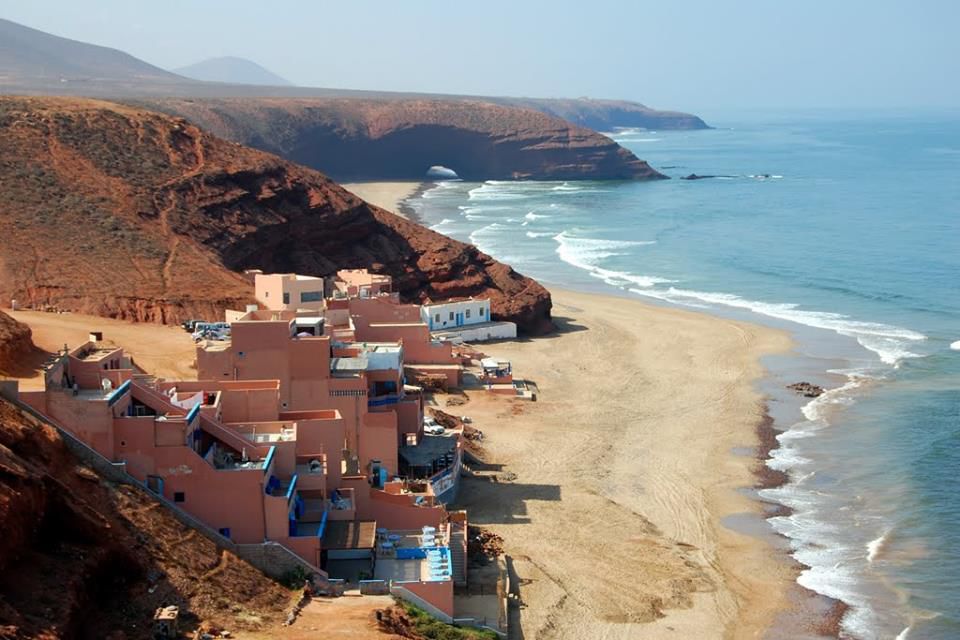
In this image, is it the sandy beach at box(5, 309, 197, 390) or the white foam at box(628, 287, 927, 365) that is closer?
the sandy beach at box(5, 309, 197, 390)

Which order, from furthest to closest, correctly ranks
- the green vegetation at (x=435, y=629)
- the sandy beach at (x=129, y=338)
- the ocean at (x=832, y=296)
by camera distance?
the sandy beach at (x=129, y=338)
the ocean at (x=832, y=296)
the green vegetation at (x=435, y=629)

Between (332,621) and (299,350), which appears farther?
(299,350)

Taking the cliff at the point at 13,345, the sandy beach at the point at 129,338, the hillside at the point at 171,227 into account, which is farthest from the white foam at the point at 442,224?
the cliff at the point at 13,345

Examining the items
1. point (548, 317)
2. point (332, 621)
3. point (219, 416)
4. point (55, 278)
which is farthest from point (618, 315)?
point (332, 621)

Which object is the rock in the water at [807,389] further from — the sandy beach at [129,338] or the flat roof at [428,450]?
the sandy beach at [129,338]

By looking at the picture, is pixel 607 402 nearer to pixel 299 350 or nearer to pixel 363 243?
pixel 299 350

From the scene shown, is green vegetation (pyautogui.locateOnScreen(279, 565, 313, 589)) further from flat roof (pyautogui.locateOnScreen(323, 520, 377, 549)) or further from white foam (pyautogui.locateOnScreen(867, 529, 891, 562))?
white foam (pyautogui.locateOnScreen(867, 529, 891, 562))

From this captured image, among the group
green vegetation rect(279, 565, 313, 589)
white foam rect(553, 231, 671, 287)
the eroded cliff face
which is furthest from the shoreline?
green vegetation rect(279, 565, 313, 589)
